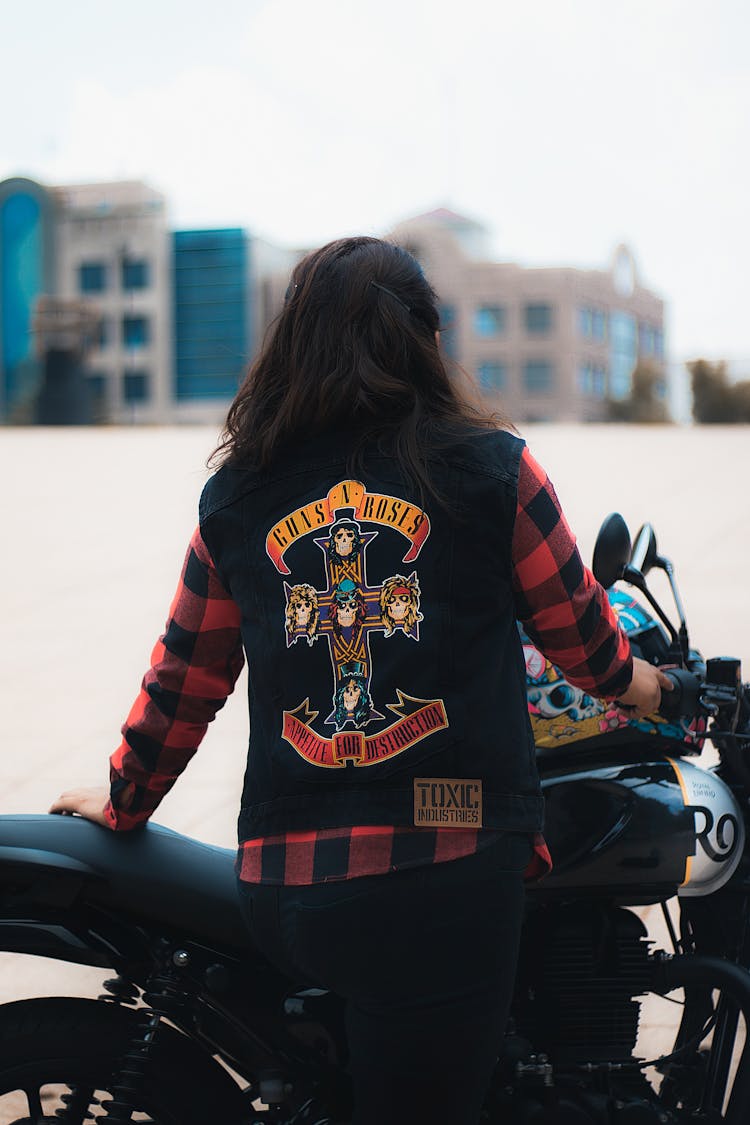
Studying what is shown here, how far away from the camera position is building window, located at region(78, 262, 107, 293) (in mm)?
105812

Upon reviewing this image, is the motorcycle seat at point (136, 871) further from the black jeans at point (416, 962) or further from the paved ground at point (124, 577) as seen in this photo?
Answer: the paved ground at point (124, 577)

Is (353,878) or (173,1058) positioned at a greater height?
(353,878)

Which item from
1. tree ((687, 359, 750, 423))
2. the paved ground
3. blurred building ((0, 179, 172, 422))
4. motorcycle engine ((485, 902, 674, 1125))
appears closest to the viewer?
motorcycle engine ((485, 902, 674, 1125))

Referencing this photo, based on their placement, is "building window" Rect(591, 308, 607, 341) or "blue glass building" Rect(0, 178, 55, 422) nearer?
"blue glass building" Rect(0, 178, 55, 422)

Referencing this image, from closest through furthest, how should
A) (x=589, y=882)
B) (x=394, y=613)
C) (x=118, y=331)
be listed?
(x=394, y=613)
(x=589, y=882)
(x=118, y=331)

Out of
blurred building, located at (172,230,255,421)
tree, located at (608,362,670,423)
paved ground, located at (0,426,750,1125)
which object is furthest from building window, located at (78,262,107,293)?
paved ground, located at (0,426,750,1125)

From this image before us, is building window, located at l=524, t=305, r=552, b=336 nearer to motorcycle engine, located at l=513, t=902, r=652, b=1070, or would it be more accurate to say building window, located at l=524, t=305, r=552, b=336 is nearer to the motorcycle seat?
motorcycle engine, located at l=513, t=902, r=652, b=1070

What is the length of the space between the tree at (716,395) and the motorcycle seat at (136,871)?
39025mm

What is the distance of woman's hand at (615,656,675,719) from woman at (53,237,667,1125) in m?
0.24

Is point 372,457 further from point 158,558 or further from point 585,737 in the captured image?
point 158,558

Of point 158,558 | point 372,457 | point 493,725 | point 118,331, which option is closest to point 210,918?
point 493,725

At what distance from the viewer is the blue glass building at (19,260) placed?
103 meters

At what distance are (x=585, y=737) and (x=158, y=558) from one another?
9.49 metres

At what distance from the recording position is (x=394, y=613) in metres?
1.71
